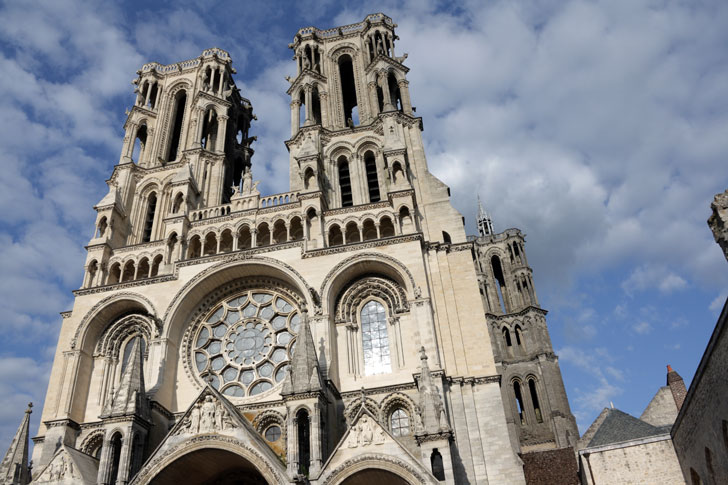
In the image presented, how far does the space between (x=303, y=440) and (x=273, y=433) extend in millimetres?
2737

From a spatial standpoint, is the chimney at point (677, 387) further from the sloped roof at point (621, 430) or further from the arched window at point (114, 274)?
the arched window at point (114, 274)

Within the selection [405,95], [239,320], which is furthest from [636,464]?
[405,95]

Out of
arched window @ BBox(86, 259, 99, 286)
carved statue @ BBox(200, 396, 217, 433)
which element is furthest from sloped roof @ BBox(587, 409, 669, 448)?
arched window @ BBox(86, 259, 99, 286)

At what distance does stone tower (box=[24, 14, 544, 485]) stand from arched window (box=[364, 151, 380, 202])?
11 centimetres

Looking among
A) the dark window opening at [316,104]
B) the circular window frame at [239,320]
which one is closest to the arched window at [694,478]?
the circular window frame at [239,320]

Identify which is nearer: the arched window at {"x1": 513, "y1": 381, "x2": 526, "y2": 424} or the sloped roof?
the sloped roof

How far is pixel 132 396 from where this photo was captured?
19312mm

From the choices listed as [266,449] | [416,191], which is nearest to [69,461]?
[266,449]

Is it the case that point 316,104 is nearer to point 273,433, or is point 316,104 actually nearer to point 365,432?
point 273,433

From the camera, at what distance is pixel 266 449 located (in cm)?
1759

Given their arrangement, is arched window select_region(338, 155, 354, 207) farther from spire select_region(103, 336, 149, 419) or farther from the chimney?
the chimney

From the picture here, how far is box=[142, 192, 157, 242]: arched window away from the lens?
2880 cm

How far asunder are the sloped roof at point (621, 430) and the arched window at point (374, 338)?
7914 millimetres

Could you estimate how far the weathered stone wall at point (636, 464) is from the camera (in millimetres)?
19094
